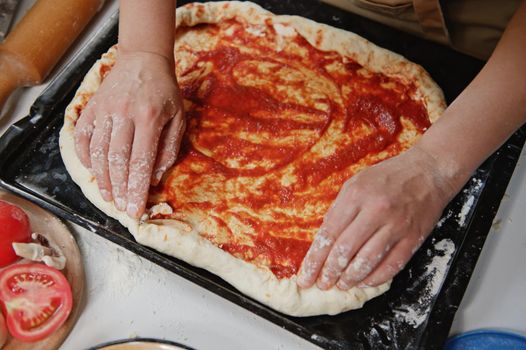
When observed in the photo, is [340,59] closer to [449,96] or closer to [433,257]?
[449,96]

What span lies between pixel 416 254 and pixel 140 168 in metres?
0.77

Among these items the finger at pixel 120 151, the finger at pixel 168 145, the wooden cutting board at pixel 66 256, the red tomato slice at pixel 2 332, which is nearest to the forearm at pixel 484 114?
the finger at pixel 168 145

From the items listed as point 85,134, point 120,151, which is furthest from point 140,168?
point 85,134

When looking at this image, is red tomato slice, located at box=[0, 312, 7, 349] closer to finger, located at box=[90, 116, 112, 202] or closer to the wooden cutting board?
the wooden cutting board

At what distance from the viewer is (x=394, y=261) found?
142 cm

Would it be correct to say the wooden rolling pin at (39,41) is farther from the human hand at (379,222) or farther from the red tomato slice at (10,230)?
the human hand at (379,222)

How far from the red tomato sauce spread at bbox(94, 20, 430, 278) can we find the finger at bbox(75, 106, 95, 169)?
8.3 inches

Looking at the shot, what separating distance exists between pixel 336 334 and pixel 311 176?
1.45 ft

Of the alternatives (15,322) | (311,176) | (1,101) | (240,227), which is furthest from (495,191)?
(1,101)

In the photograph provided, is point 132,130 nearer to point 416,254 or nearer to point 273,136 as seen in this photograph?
point 273,136

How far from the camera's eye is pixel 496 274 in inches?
69.4

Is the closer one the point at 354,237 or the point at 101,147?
the point at 354,237

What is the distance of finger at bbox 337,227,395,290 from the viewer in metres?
1.40

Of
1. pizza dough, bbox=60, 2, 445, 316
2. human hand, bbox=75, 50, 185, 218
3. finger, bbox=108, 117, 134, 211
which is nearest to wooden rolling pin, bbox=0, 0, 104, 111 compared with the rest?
pizza dough, bbox=60, 2, 445, 316
